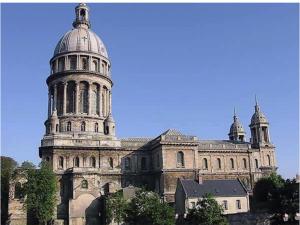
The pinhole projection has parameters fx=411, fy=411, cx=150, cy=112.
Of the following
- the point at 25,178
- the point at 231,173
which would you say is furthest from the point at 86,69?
the point at 231,173

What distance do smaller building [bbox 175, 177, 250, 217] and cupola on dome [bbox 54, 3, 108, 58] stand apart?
106 feet

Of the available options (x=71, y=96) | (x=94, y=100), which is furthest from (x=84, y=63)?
(x=94, y=100)

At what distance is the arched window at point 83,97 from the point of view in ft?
235

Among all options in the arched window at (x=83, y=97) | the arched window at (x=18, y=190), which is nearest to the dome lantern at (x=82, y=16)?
the arched window at (x=83, y=97)

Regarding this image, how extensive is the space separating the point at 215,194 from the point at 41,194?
22.7m

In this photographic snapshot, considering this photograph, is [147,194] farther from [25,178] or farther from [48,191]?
[25,178]

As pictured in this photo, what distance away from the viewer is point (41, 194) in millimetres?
52375

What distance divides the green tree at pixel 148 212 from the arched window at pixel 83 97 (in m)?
28.2

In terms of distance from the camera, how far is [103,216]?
56.8 metres

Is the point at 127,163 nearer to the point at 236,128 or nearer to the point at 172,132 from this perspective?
the point at 172,132

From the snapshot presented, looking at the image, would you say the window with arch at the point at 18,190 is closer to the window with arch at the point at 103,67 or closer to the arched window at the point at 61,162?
the arched window at the point at 61,162

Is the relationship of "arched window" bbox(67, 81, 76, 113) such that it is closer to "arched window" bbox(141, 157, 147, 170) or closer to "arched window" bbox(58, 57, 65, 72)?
"arched window" bbox(58, 57, 65, 72)

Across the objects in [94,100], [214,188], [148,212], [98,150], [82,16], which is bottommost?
[148,212]

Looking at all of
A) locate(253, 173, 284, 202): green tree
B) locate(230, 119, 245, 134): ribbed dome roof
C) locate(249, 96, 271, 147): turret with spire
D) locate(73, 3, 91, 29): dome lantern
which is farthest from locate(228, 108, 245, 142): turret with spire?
locate(73, 3, 91, 29): dome lantern
